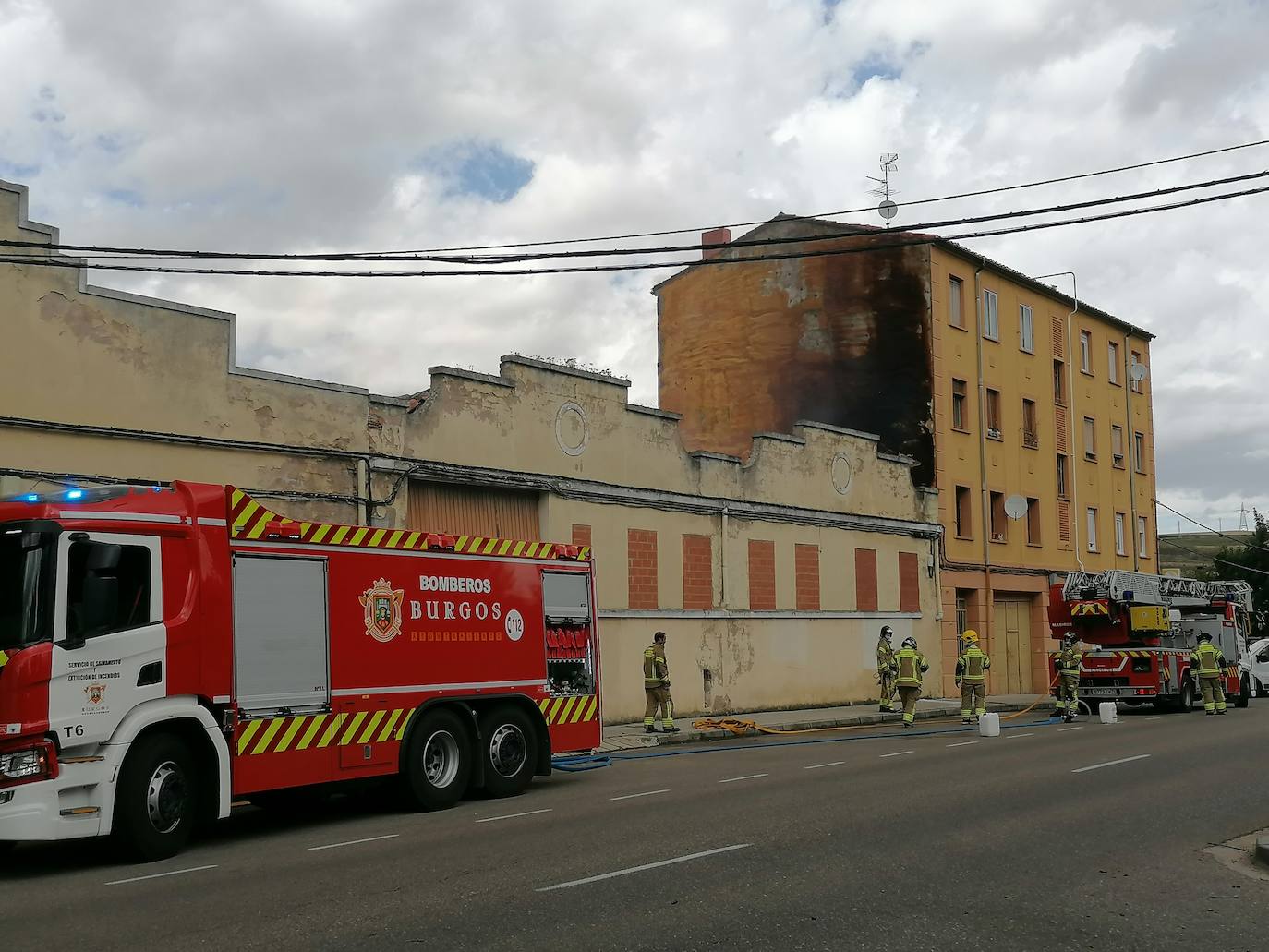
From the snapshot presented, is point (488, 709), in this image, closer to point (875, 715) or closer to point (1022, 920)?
point (1022, 920)

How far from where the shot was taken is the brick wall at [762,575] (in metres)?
26.8

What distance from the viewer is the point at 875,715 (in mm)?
26016

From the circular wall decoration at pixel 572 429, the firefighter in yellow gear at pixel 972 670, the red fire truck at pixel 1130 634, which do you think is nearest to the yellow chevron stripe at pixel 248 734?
the circular wall decoration at pixel 572 429

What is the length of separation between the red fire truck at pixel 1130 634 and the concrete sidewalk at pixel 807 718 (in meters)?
1.89

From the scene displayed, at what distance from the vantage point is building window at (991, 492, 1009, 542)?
1441 inches

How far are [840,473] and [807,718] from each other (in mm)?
6692

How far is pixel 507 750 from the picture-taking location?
555 inches

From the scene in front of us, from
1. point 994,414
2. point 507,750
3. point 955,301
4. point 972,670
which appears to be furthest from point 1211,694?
point 507,750

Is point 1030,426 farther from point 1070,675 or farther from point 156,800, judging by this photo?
point 156,800

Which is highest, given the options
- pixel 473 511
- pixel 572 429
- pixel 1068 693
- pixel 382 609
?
pixel 572 429

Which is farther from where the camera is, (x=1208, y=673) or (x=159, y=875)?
(x=1208, y=673)

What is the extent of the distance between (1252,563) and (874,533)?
4628 cm

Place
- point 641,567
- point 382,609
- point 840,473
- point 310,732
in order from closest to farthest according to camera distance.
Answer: point 310,732 < point 382,609 < point 641,567 < point 840,473

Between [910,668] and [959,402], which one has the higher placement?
[959,402]
